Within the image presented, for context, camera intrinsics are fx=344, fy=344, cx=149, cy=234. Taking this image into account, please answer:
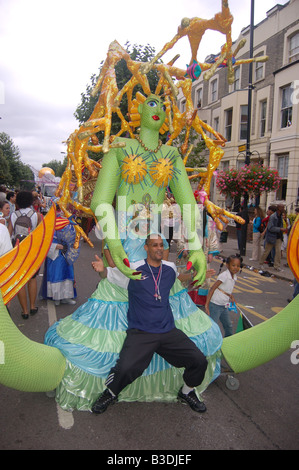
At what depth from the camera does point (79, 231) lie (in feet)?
9.64

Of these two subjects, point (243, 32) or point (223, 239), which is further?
point (243, 32)

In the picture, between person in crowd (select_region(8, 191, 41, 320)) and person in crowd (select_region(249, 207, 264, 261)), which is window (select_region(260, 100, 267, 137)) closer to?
person in crowd (select_region(249, 207, 264, 261))

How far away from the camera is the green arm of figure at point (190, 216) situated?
8.80ft

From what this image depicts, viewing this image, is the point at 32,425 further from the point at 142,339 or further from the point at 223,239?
the point at 223,239

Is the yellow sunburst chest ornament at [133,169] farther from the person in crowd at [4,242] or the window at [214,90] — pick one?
the window at [214,90]

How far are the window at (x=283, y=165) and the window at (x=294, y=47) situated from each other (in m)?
3.84

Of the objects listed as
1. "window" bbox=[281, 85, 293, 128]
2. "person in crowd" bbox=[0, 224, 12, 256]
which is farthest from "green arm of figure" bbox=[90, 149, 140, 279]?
"window" bbox=[281, 85, 293, 128]

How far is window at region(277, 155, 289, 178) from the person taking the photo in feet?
45.7

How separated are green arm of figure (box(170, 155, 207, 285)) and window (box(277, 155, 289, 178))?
40.2 feet

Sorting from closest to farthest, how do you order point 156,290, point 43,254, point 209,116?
point 43,254 → point 156,290 → point 209,116
